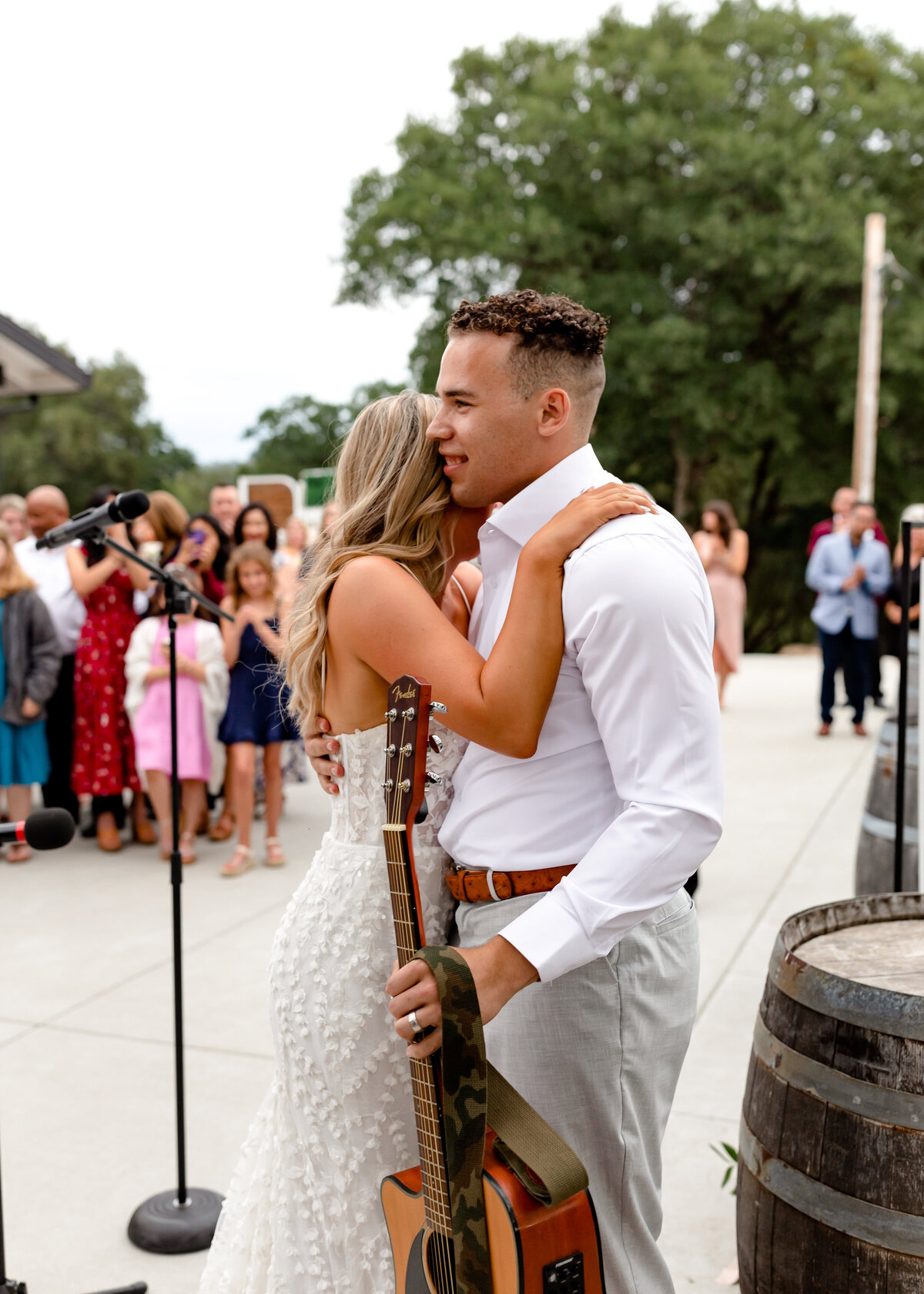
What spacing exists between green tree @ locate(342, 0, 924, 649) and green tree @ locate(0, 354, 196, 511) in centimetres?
2407

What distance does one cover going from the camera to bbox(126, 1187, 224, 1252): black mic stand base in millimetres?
2896

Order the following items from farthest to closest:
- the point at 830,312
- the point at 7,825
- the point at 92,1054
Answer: the point at 830,312 → the point at 92,1054 → the point at 7,825

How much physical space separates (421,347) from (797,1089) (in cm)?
2307

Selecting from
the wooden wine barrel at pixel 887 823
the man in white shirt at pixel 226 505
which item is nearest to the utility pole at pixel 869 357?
the man in white shirt at pixel 226 505

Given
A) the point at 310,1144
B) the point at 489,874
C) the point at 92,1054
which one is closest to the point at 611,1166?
the point at 489,874

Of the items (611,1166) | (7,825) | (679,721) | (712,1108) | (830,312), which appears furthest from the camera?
(830,312)

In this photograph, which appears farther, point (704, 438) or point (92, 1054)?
point (704, 438)

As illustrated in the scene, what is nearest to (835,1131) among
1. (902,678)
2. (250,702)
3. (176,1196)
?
(902,678)

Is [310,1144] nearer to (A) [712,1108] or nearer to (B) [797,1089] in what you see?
(B) [797,1089]

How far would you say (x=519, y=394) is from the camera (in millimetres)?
1779

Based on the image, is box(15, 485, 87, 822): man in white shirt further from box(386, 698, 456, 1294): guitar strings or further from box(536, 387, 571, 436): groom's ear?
box(386, 698, 456, 1294): guitar strings

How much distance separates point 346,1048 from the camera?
6.59ft

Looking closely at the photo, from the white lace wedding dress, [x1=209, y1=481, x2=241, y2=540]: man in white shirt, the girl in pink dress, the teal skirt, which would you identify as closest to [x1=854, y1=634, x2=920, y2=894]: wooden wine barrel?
the white lace wedding dress

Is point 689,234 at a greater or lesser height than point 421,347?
greater
